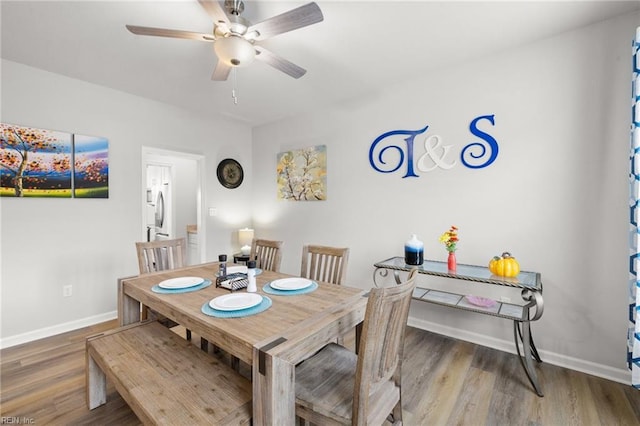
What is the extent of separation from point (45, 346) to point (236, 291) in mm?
2266

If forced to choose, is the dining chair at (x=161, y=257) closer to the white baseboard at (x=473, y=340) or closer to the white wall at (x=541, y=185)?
the white baseboard at (x=473, y=340)

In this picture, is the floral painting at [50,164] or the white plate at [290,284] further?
the floral painting at [50,164]

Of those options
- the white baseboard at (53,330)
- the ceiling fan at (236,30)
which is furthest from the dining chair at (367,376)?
the white baseboard at (53,330)

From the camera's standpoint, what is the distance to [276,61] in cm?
199

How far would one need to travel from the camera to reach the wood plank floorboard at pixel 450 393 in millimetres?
1671

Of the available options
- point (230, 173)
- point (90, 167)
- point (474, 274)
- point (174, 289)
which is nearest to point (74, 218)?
point (90, 167)

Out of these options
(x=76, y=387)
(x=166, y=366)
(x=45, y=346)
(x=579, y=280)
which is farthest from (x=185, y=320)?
(x=579, y=280)

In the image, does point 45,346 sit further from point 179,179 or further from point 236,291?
point 179,179

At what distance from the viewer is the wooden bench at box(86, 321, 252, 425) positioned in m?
1.11

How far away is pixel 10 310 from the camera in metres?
2.54

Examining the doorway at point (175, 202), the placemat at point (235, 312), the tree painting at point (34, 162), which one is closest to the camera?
the placemat at point (235, 312)

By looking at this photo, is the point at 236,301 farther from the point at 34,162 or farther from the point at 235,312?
the point at 34,162

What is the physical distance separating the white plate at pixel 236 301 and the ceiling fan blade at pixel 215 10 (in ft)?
4.98

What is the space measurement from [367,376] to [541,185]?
2179 mm
